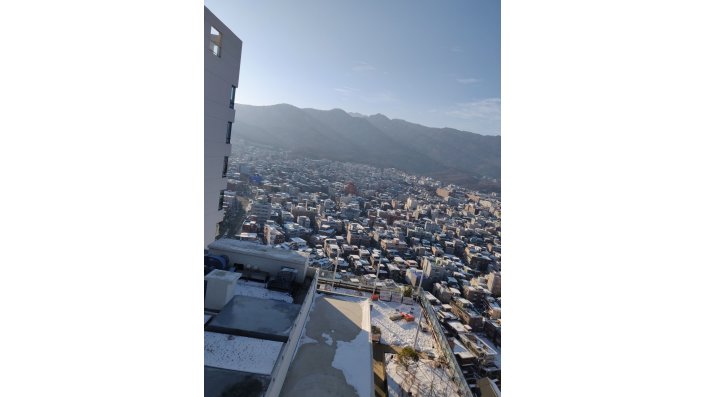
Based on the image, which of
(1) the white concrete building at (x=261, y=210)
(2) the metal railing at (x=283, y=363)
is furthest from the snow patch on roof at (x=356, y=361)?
(1) the white concrete building at (x=261, y=210)

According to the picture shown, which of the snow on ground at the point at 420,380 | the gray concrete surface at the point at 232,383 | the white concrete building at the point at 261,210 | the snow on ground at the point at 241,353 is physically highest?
the white concrete building at the point at 261,210

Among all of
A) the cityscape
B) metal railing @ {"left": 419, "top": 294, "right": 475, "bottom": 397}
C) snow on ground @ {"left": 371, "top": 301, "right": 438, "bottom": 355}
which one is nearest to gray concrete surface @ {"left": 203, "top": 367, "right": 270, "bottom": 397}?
the cityscape

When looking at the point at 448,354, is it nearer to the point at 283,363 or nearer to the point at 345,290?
the point at 345,290

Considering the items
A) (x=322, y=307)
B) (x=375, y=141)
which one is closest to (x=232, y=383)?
(x=322, y=307)

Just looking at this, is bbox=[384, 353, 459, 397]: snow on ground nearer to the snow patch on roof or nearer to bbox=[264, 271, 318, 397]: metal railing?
the snow patch on roof

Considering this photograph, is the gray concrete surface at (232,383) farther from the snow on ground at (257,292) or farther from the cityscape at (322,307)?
the snow on ground at (257,292)
